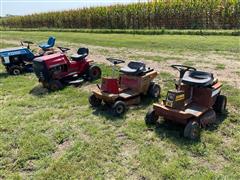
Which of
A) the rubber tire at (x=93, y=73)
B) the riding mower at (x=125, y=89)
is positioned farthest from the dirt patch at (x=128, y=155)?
the rubber tire at (x=93, y=73)

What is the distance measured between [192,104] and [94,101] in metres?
1.90

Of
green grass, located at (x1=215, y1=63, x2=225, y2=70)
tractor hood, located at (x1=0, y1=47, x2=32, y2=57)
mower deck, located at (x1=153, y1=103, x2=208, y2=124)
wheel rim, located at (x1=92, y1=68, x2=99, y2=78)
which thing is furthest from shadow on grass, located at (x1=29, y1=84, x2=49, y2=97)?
green grass, located at (x1=215, y1=63, x2=225, y2=70)

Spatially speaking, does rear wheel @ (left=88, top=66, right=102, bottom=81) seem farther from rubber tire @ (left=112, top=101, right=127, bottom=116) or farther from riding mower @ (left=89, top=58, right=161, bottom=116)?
rubber tire @ (left=112, top=101, right=127, bottom=116)

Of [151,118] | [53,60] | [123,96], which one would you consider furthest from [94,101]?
[53,60]

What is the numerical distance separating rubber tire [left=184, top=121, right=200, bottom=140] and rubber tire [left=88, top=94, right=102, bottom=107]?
2046 mm

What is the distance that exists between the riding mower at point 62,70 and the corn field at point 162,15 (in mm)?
15108

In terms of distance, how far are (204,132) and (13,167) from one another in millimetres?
2707

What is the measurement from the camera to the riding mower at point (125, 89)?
5.36 meters

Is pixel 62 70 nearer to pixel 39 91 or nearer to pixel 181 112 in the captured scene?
pixel 39 91

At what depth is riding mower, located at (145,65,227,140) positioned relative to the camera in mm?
4344

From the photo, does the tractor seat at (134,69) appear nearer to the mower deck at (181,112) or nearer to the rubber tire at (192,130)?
the mower deck at (181,112)

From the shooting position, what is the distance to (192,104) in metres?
4.77

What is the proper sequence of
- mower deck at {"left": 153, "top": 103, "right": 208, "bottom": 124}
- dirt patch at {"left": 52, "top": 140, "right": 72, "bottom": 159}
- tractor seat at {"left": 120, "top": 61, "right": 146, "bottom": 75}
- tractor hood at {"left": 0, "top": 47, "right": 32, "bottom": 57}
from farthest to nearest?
1. tractor hood at {"left": 0, "top": 47, "right": 32, "bottom": 57}
2. tractor seat at {"left": 120, "top": 61, "right": 146, "bottom": 75}
3. mower deck at {"left": 153, "top": 103, "right": 208, "bottom": 124}
4. dirt patch at {"left": 52, "top": 140, "right": 72, "bottom": 159}

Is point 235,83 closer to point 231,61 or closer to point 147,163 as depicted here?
point 231,61
